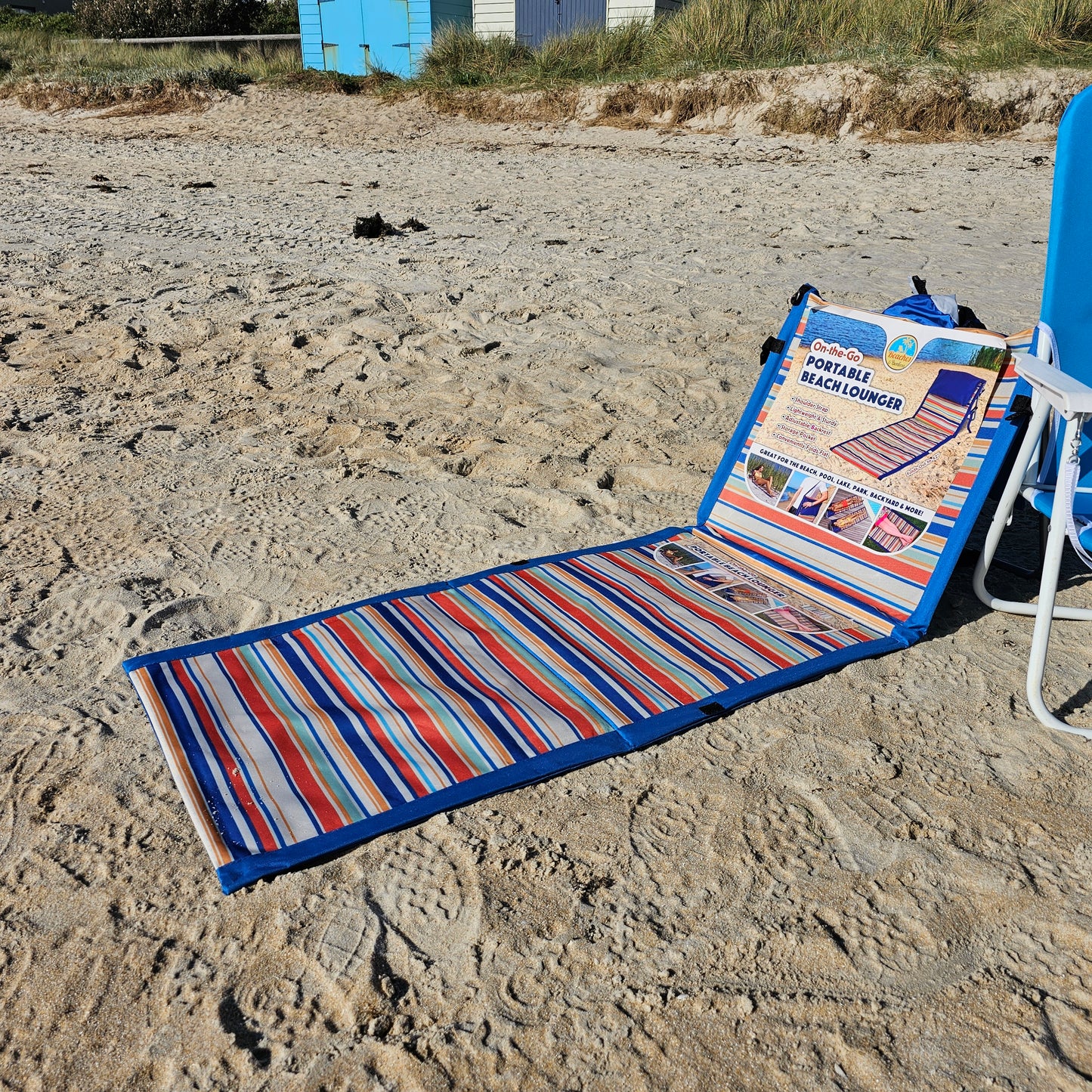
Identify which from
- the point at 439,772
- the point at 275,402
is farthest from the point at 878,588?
the point at 275,402

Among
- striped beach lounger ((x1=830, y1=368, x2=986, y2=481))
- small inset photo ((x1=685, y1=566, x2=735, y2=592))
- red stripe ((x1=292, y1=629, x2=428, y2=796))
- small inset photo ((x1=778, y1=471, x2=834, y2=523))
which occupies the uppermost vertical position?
striped beach lounger ((x1=830, y1=368, x2=986, y2=481))

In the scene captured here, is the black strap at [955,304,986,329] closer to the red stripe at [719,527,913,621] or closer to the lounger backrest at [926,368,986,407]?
the lounger backrest at [926,368,986,407]

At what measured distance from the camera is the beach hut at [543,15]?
15.9m

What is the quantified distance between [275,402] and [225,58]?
1473 centimetres

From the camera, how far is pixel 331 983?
168 centimetres

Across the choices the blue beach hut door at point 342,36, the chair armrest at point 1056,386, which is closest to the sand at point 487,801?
the chair armrest at point 1056,386

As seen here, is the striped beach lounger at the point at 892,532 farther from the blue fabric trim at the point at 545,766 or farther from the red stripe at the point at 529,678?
the red stripe at the point at 529,678

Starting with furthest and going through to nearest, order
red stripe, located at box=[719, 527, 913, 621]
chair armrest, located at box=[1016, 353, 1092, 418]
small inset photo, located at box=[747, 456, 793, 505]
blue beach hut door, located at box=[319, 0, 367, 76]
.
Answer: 1. blue beach hut door, located at box=[319, 0, 367, 76]
2. small inset photo, located at box=[747, 456, 793, 505]
3. red stripe, located at box=[719, 527, 913, 621]
4. chair armrest, located at box=[1016, 353, 1092, 418]

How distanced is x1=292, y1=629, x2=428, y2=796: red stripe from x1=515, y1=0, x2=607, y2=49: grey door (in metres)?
15.6

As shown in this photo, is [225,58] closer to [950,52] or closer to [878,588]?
[950,52]

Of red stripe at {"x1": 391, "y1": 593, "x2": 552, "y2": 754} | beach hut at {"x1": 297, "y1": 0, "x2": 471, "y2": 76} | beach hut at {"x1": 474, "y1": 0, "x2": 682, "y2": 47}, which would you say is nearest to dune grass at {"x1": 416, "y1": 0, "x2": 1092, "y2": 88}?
beach hut at {"x1": 297, "y1": 0, "x2": 471, "y2": 76}

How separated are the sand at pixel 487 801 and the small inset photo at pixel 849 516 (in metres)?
0.39

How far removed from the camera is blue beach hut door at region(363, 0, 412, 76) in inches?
621

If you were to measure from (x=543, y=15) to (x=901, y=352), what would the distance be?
15.4 m
